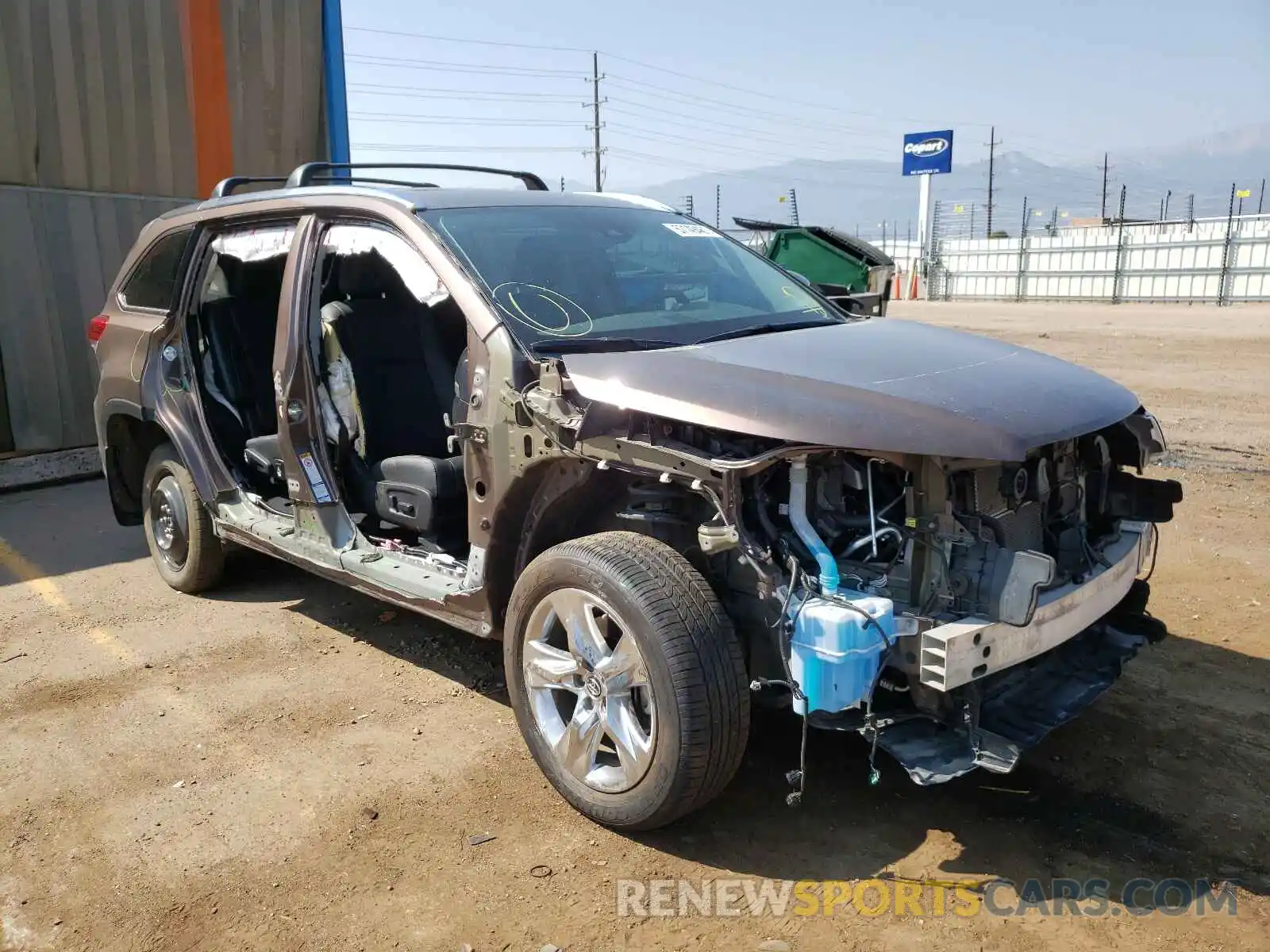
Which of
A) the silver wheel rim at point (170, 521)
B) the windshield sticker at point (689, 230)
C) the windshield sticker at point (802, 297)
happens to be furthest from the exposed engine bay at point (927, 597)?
the silver wheel rim at point (170, 521)

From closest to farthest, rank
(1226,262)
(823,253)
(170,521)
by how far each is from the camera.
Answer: (170,521) → (823,253) → (1226,262)

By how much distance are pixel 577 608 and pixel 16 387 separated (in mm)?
7112

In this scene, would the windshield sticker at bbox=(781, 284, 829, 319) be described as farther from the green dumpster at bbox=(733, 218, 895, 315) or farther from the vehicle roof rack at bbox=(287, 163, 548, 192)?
the green dumpster at bbox=(733, 218, 895, 315)

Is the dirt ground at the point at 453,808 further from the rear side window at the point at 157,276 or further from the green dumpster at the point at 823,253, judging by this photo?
the green dumpster at the point at 823,253

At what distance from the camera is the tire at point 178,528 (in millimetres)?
5066

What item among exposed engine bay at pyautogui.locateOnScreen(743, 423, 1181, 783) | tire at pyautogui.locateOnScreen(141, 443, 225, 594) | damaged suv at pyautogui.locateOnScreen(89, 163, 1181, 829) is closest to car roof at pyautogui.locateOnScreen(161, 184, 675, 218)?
damaged suv at pyautogui.locateOnScreen(89, 163, 1181, 829)

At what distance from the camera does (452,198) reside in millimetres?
3924

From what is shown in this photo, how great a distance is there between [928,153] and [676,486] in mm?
51095

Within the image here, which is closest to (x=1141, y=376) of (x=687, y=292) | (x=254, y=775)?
(x=687, y=292)

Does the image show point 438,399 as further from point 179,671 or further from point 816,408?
point 816,408

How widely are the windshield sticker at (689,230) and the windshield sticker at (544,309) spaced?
0.99 meters

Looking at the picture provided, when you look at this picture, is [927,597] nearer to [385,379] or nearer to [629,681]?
[629,681]

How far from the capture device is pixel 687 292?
12.8 ft

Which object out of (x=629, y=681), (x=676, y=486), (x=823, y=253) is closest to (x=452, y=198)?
(x=676, y=486)
